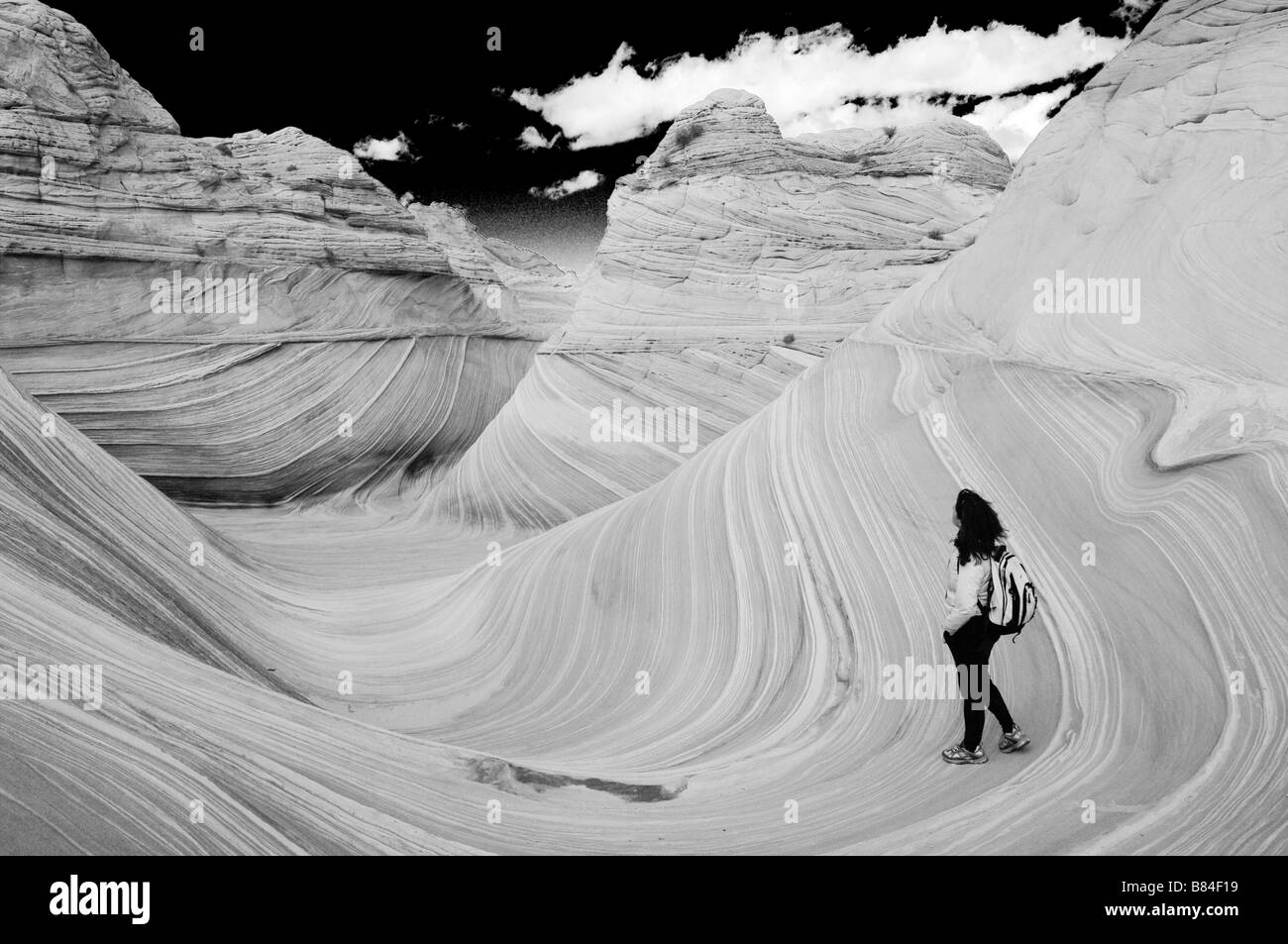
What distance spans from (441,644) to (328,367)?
816 cm

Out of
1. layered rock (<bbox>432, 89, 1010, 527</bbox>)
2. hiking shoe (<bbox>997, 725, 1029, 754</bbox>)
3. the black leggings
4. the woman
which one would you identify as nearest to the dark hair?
Answer: the woman

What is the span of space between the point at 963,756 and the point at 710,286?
31.2 ft

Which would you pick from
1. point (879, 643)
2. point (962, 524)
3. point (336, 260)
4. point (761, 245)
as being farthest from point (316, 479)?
point (962, 524)

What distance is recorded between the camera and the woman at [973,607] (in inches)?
127

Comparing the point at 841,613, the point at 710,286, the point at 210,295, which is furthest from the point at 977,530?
the point at 210,295

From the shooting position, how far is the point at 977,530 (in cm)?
324

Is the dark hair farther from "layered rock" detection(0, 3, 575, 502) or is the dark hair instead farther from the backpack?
"layered rock" detection(0, 3, 575, 502)

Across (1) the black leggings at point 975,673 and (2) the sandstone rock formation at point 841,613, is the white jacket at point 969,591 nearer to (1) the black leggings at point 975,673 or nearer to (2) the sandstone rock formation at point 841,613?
(1) the black leggings at point 975,673

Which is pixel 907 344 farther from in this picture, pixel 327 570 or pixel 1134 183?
pixel 327 570

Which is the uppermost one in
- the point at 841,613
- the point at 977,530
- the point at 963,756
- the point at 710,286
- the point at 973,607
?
the point at 710,286

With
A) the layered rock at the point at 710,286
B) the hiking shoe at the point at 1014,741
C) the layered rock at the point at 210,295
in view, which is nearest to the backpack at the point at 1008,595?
the hiking shoe at the point at 1014,741

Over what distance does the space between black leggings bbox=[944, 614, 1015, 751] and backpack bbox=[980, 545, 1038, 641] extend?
47mm

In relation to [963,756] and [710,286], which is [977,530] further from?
[710,286]

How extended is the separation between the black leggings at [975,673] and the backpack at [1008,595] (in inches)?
1.8
